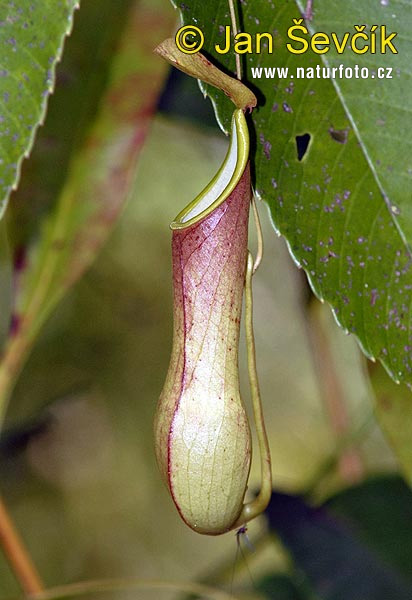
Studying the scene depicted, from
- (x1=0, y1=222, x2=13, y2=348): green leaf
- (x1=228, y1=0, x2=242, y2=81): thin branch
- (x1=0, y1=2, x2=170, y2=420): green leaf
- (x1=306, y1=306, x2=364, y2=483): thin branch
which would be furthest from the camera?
(x1=0, y1=222, x2=13, y2=348): green leaf

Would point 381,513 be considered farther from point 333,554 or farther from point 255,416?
point 255,416

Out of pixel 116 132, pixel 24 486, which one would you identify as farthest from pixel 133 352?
pixel 116 132

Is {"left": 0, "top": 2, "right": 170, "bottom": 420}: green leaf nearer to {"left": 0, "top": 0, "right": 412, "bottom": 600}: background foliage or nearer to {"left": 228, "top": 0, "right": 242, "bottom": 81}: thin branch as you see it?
{"left": 0, "top": 0, "right": 412, "bottom": 600}: background foliage

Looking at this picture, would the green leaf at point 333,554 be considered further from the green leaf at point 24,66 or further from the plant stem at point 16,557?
the green leaf at point 24,66

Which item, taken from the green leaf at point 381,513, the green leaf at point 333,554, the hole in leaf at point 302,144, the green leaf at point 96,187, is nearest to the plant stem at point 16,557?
the green leaf at point 96,187

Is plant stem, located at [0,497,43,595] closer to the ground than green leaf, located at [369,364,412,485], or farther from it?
closer to the ground

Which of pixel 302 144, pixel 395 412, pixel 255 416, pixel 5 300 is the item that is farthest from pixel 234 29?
pixel 5 300

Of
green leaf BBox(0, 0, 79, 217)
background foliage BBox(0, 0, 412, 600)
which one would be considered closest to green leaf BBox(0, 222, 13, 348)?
background foliage BBox(0, 0, 412, 600)
